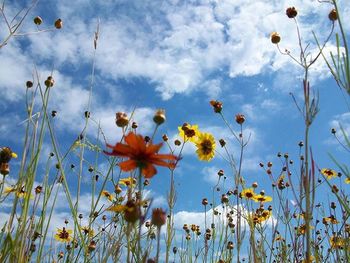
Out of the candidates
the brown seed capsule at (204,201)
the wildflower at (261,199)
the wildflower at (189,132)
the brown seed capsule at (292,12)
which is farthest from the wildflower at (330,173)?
the brown seed capsule at (292,12)

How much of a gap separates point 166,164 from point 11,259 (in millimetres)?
858

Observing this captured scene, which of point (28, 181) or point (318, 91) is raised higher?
point (318, 91)

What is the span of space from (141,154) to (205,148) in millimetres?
2232

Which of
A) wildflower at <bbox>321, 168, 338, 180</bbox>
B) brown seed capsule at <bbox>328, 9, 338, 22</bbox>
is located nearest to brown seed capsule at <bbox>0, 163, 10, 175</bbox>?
brown seed capsule at <bbox>328, 9, 338, 22</bbox>

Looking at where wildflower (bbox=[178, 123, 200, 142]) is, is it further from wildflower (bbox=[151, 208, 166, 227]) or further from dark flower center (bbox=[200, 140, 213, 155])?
wildflower (bbox=[151, 208, 166, 227])

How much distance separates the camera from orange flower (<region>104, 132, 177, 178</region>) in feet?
2.77

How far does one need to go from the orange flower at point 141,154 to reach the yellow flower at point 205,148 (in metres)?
2.20

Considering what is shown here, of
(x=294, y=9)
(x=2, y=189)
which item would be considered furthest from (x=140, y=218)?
(x=294, y=9)

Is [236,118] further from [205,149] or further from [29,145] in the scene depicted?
[29,145]

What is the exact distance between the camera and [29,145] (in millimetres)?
1631

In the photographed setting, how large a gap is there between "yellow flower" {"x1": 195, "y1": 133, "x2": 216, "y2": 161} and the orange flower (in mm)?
2204

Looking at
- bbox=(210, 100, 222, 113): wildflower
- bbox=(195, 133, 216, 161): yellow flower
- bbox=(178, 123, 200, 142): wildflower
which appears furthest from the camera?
bbox=(195, 133, 216, 161): yellow flower

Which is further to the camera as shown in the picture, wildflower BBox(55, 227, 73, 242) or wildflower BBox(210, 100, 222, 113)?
Answer: wildflower BBox(55, 227, 73, 242)

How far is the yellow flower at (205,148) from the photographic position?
3.07m
